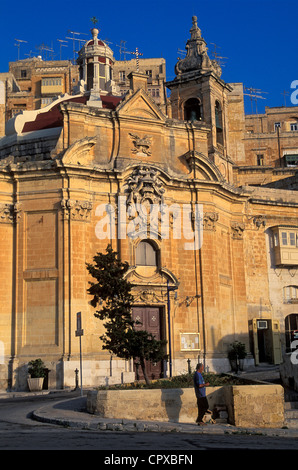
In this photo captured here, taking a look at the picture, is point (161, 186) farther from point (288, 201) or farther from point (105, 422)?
point (105, 422)

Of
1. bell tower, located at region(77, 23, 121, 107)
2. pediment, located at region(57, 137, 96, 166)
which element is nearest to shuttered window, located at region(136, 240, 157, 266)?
pediment, located at region(57, 137, 96, 166)

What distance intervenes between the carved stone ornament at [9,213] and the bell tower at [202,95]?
15.7 m

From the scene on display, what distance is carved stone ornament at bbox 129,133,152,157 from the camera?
3669 centimetres

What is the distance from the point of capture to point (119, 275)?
81.6ft

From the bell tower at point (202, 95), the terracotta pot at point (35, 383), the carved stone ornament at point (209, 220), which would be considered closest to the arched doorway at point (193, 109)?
the bell tower at point (202, 95)

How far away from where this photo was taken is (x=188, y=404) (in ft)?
59.3

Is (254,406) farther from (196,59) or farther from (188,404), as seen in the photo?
(196,59)

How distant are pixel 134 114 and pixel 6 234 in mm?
9556

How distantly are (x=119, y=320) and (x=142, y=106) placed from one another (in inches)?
681

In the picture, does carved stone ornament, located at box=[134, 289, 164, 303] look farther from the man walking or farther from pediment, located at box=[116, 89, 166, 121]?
the man walking

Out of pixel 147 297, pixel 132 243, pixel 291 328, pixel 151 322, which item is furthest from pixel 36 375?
pixel 291 328
